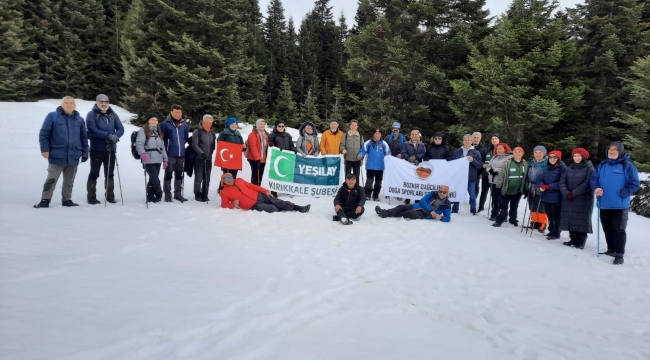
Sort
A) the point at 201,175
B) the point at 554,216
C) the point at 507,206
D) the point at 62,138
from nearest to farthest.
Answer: the point at 62,138, the point at 554,216, the point at 507,206, the point at 201,175

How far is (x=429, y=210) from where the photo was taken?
27.4ft

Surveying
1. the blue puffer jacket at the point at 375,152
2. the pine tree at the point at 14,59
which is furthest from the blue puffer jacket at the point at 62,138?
the pine tree at the point at 14,59

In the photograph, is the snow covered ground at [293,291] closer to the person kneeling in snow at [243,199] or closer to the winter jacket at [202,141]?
the person kneeling in snow at [243,199]

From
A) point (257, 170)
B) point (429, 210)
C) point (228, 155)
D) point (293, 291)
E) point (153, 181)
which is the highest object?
point (228, 155)

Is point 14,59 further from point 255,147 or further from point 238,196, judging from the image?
point 238,196

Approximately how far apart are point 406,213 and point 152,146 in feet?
19.8

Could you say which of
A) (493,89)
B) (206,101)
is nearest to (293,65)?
A: (206,101)

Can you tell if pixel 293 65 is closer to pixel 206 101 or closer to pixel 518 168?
pixel 206 101

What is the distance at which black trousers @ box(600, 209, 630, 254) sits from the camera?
6102mm

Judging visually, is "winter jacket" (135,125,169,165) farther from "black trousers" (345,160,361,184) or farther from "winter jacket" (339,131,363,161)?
"black trousers" (345,160,361,184)

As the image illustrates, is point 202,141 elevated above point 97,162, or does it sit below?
above

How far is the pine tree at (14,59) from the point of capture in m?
25.3

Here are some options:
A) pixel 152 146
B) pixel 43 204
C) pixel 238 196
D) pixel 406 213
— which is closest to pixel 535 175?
pixel 406 213

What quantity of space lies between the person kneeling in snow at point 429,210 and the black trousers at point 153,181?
5148mm
